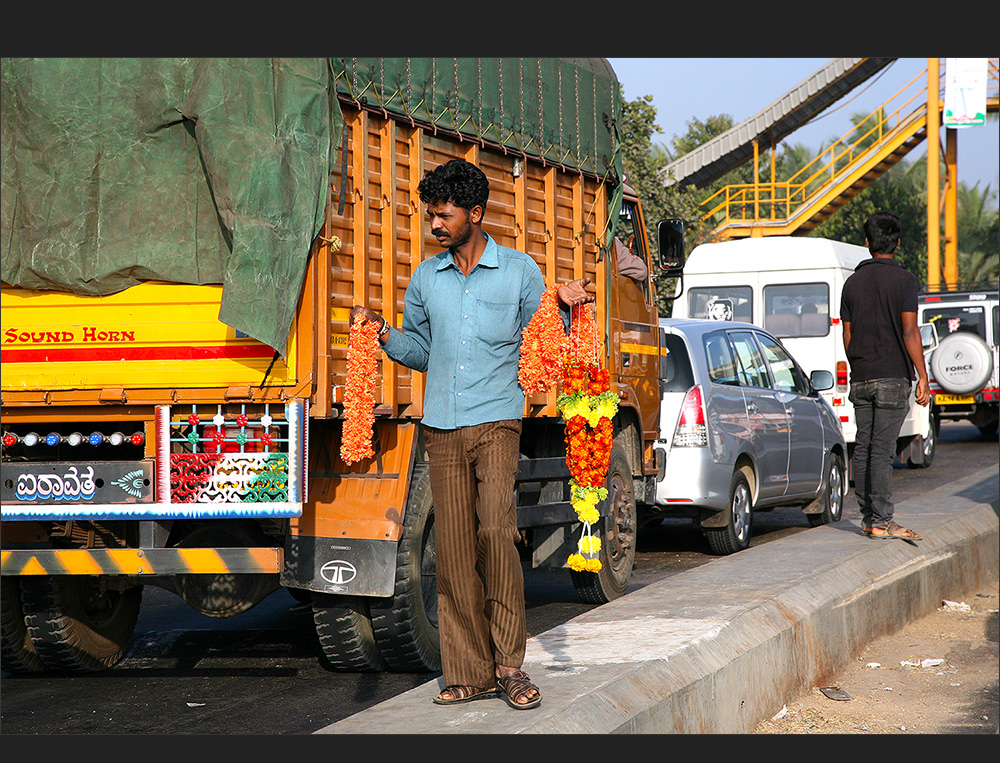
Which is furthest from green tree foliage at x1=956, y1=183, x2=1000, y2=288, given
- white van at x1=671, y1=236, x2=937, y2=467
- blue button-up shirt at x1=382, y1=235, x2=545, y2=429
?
blue button-up shirt at x1=382, y1=235, x2=545, y2=429

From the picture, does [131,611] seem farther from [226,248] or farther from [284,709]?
[226,248]

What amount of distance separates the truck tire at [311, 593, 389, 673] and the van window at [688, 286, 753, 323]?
10939 millimetres

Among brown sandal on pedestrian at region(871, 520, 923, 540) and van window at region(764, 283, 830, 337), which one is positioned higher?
van window at region(764, 283, 830, 337)

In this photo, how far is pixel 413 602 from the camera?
231 inches

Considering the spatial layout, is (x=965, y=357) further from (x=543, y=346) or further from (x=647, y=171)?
(x=543, y=346)

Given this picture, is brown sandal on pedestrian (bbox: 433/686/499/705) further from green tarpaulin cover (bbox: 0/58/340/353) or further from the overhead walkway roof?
the overhead walkway roof

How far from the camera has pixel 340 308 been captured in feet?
18.7

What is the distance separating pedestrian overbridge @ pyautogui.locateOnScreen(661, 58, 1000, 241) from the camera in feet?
102

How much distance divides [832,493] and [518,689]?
8.75m

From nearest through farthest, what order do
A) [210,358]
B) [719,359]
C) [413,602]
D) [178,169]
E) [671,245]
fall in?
[210,358]
[178,169]
[413,602]
[671,245]
[719,359]

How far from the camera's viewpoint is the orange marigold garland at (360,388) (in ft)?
14.7

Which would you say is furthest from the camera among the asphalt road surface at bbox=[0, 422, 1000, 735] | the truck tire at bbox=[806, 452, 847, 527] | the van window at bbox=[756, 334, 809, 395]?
the truck tire at bbox=[806, 452, 847, 527]

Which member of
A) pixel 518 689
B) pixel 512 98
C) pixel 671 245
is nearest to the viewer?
pixel 518 689

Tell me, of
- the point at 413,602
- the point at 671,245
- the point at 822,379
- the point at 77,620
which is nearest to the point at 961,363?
the point at 822,379
